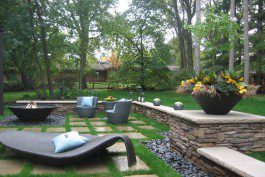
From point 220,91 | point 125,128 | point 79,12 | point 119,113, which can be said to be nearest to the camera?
point 220,91

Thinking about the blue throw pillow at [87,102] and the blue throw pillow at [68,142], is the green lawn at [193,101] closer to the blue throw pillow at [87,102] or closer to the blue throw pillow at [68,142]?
the blue throw pillow at [87,102]

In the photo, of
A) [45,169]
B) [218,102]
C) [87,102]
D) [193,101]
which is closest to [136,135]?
[218,102]

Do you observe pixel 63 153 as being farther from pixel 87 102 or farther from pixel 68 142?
pixel 87 102

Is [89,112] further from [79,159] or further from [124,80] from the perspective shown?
[124,80]

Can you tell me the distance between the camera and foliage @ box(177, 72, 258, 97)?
14.2 feet

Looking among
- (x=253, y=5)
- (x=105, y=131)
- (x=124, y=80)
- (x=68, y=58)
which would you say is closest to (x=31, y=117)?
(x=105, y=131)

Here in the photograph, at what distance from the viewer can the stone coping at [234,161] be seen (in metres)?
3.04

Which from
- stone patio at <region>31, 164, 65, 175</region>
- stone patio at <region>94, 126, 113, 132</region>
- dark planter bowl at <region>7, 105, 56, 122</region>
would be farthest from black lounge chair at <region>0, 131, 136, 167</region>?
dark planter bowl at <region>7, 105, 56, 122</region>

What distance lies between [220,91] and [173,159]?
4.10 ft

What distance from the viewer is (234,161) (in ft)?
11.2

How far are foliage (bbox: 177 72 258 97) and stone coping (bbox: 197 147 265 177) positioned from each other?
0.84 m

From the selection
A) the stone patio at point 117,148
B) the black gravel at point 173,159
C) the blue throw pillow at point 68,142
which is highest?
the blue throw pillow at point 68,142

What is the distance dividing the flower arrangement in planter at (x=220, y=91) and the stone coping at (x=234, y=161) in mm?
738

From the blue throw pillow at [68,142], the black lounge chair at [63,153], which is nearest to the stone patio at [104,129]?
the black lounge chair at [63,153]
